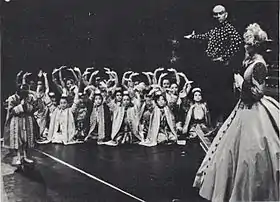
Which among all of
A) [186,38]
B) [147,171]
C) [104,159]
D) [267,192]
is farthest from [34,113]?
[267,192]

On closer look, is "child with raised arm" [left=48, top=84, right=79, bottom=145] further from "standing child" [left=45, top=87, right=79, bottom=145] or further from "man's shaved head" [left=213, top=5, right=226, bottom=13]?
"man's shaved head" [left=213, top=5, right=226, bottom=13]

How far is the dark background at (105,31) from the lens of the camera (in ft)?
4.39

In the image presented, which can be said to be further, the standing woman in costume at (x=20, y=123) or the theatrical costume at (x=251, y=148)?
the standing woman in costume at (x=20, y=123)

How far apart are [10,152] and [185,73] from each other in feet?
1.98

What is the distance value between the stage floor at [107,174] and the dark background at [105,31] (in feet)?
0.80

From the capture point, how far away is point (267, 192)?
1.30 meters

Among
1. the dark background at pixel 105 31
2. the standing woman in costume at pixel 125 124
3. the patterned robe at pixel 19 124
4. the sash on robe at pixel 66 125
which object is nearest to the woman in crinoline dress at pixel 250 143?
the dark background at pixel 105 31

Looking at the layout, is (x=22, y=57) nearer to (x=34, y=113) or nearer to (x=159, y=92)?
(x=34, y=113)

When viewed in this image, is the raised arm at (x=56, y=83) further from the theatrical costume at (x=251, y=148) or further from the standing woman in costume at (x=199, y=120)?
the theatrical costume at (x=251, y=148)

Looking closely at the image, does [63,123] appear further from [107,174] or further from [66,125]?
[107,174]

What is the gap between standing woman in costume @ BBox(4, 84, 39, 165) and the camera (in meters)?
1.40

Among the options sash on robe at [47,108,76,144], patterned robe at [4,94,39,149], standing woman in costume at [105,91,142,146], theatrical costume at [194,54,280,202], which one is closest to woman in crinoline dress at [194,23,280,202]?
theatrical costume at [194,54,280,202]

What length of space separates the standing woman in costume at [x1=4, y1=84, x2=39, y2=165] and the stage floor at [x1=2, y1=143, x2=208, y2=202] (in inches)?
1.4

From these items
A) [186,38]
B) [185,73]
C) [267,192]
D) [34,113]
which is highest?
[186,38]
